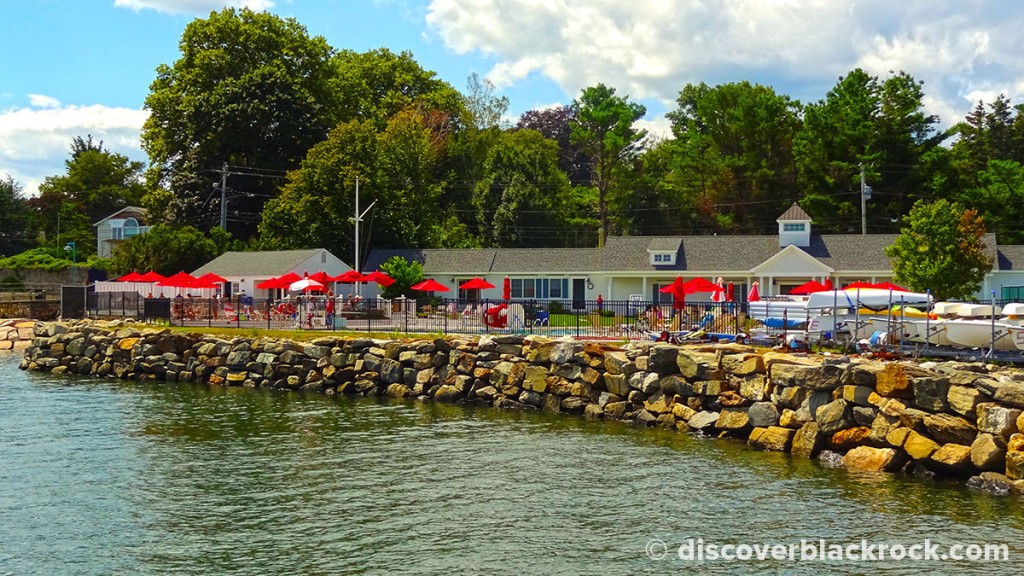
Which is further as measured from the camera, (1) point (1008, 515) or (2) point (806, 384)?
(2) point (806, 384)

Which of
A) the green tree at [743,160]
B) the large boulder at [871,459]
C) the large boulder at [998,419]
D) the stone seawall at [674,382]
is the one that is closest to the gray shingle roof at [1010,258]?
the green tree at [743,160]

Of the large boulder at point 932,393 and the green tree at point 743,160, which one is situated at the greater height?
the green tree at point 743,160

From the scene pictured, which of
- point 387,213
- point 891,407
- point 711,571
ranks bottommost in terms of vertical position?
point 711,571

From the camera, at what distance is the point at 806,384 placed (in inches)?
858

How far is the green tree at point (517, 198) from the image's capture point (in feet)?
253

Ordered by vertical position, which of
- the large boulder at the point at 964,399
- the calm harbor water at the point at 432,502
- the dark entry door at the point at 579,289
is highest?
the dark entry door at the point at 579,289

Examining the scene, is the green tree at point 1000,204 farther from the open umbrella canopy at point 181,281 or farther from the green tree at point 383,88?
the open umbrella canopy at point 181,281

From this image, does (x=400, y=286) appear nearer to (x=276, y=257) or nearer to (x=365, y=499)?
(x=276, y=257)

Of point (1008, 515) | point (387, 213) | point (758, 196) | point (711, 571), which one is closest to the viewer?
point (711, 571)

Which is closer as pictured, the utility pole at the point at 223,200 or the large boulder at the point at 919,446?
the large boulder at the point at 919,446

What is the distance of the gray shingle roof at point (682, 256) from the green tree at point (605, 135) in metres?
21.6

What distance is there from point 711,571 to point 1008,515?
19.6ft

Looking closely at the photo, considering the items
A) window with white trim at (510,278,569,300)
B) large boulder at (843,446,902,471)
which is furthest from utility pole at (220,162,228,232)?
large boulder at (843,446,902,471)

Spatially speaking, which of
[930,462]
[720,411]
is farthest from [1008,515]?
[720,411]
